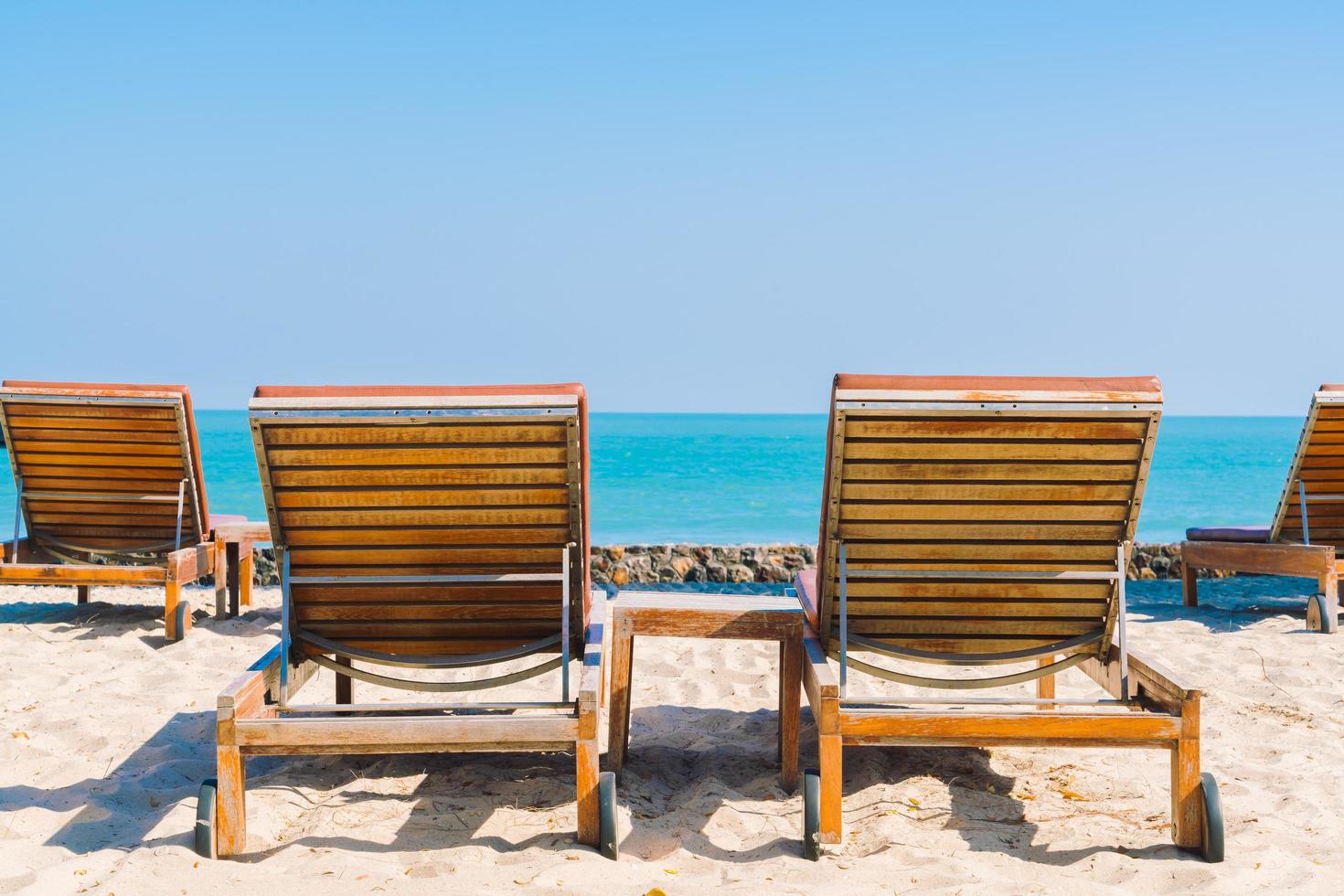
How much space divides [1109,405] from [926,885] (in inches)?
64.2

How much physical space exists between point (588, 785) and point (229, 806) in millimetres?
1134

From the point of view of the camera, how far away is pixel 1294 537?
7.32m

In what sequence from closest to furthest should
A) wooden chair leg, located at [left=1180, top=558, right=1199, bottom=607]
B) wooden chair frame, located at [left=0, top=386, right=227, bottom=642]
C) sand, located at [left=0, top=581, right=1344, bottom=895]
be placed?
sand, located at [left=0, top=581, right=1344, bottom=895]
wooden chair frame, located at [left=0, top=386, right=227, bottom=642]
wooden chair leg, located at [left=1180, top=558, right=1199, bottom=607]

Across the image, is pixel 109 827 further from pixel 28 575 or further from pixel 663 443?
pixel 663 443

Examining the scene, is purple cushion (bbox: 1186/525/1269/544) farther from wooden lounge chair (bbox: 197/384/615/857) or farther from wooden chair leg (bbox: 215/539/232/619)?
wooden chair leg (bbox: 215/539/232/619)

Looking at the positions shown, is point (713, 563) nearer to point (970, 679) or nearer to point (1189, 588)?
point (1189, 588)

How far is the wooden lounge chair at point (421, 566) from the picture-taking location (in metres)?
3.30

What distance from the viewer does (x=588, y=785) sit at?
333 centimetres

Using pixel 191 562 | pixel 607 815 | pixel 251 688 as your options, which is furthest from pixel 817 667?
pixel 191 562

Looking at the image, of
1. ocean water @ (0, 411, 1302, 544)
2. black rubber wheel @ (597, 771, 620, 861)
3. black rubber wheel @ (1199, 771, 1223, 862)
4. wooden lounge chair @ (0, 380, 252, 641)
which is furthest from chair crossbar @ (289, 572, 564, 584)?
ocean water @ (0, 411, 1302, 544)

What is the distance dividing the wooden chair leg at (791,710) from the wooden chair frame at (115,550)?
4193mm

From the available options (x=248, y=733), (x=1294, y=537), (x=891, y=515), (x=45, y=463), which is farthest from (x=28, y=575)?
(x=1294, y=537)

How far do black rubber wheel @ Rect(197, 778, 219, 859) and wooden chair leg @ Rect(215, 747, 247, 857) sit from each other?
0.01m

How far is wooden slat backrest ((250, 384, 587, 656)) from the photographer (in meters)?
3.45
